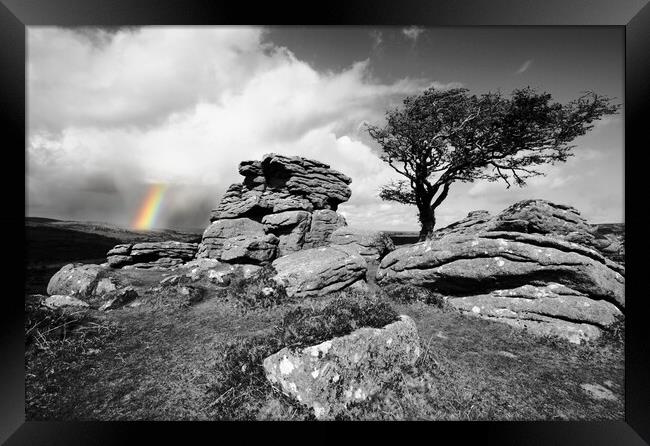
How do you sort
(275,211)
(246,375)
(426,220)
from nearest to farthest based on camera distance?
(246,375) → (275,211) → (426,220)

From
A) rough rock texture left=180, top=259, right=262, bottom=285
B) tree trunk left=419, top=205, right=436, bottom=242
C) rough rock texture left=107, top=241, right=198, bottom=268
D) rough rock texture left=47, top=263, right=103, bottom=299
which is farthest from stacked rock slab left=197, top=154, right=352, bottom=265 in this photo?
tree trunk left=419, top=205, right=436, bottom=242

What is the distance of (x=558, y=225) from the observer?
13242 millimetres

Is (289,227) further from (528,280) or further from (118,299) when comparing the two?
(528,280)

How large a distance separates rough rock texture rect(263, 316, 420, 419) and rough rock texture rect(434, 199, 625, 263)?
11.8 metres

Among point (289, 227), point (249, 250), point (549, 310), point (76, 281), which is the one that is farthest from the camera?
point (289, 227)

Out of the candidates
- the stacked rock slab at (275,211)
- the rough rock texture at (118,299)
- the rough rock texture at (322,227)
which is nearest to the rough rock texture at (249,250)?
the stacked rock slab at (275,211)

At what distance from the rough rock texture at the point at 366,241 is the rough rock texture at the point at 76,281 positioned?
1791cm

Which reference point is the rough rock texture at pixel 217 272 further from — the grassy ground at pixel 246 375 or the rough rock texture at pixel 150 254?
the rough rock texture at pixel 150 254

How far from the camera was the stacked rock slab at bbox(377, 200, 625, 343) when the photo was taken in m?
9.43

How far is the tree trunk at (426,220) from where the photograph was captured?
28.0m

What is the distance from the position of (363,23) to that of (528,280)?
12.2 metres

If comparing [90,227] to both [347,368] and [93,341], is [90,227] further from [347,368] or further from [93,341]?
[347,368]

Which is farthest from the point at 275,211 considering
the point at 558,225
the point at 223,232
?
the point at 558,225
